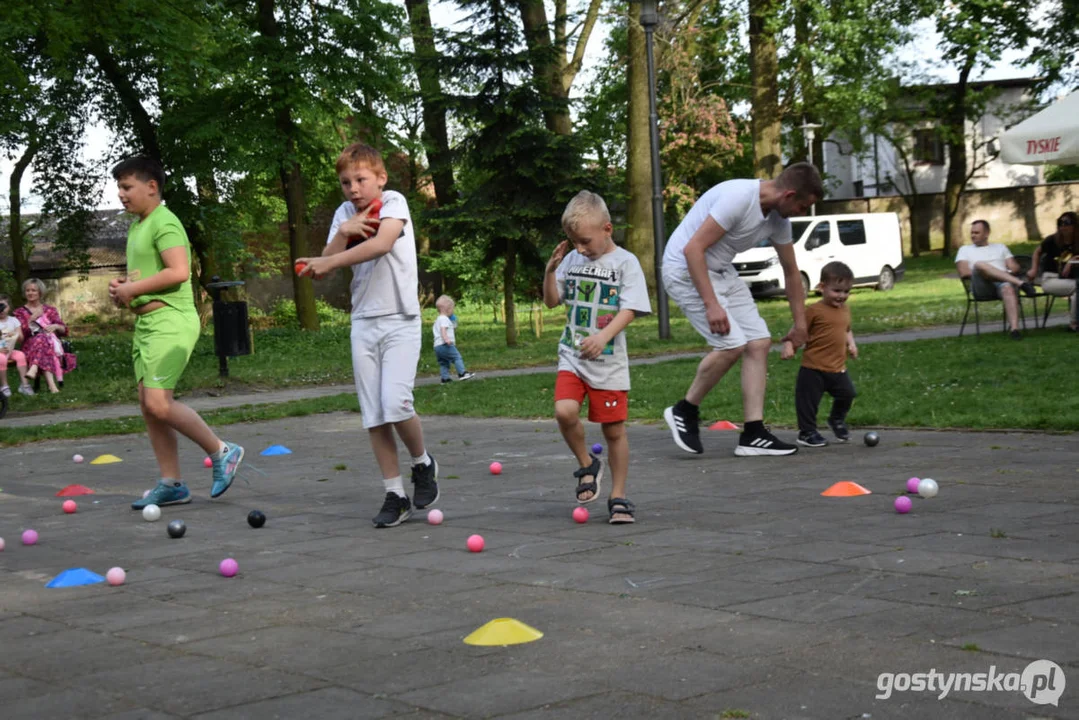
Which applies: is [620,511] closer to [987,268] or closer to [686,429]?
[686,429]

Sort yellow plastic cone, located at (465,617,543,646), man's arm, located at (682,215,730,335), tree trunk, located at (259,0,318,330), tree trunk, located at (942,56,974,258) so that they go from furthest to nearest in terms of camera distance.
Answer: tree trunk, located at (942,56,974,258), tree trunk, located at (259,0,318,330), man's arm, located at (682,215,730,335), yellow plastic cone, located at (465,617,543,646)

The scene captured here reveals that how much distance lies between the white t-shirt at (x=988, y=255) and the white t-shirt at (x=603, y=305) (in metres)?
11.2

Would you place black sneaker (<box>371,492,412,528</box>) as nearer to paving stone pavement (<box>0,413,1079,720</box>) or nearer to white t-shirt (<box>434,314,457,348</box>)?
paving stone pavement (<box>0,413,1079,720</box>)

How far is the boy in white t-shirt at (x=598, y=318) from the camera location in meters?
6.12

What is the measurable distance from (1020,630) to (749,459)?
423 centimetres

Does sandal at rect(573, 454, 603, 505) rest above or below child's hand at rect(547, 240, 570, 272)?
below

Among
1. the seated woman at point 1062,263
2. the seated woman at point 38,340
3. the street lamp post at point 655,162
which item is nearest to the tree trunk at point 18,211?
the seated woman at point 38,340

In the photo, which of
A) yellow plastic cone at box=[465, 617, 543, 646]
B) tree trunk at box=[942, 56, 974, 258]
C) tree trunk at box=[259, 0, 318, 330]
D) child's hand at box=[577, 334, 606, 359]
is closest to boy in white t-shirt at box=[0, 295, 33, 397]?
tree trunk at box=[259, 0, 318, 330]

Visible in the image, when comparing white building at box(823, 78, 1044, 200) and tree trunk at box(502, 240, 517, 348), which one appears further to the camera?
white building at box(823, 78, 1044, 200)

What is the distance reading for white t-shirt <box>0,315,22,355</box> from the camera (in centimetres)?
1673

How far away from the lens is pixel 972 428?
8.60 meters

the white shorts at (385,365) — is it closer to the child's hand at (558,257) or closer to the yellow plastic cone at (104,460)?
the child's hand at (558,257)

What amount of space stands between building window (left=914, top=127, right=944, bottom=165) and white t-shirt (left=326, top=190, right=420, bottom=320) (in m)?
51.7

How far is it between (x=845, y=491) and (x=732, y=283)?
2076 millimetres
